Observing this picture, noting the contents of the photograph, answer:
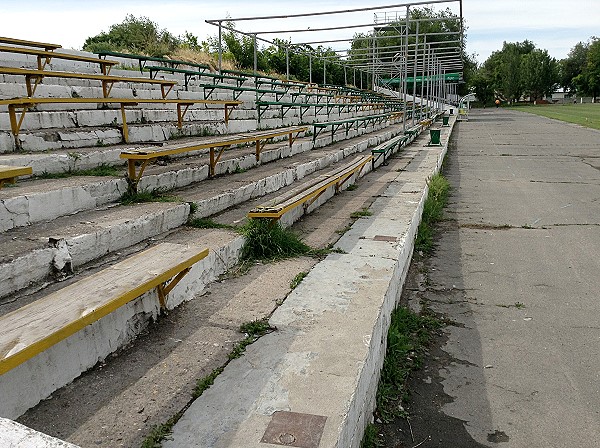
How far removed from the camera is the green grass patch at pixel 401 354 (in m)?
3.29

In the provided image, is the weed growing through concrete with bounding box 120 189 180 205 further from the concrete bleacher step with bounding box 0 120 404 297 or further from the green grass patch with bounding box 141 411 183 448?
the green grass patch with bounding box 141 411 183 448

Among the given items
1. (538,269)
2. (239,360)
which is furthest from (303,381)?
(538,269)

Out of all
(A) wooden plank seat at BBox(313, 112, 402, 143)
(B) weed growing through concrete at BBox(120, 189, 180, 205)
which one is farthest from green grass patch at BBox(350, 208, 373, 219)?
(A) wooden plank seat at BBox(313, 112, 402, 143)

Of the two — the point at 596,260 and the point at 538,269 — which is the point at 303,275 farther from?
the point at 596,260

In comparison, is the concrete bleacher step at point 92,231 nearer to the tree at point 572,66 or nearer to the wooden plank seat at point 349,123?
the wooden plank seat at point 349,123

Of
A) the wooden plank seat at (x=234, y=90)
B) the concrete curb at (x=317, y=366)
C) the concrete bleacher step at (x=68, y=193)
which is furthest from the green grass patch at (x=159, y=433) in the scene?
the wooden plank seat at (x=234, y=90)

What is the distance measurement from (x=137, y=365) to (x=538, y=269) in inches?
178

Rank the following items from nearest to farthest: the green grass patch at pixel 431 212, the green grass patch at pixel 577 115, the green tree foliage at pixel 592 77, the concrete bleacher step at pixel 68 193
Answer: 1. the concrete bleacher step at pixel 68 193
2. the green grass patch at pixel 431 212
3. the green grass patch at pixel 577 115
4. the green tree foliage at pixel 592 77

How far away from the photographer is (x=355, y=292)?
152 inches

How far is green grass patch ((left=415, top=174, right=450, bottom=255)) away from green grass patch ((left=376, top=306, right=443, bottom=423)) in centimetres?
223

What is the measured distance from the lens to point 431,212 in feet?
28.0

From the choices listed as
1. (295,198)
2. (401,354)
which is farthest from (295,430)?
(295,198)

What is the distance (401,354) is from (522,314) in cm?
139

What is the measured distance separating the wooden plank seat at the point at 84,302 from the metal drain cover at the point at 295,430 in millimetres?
898
